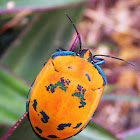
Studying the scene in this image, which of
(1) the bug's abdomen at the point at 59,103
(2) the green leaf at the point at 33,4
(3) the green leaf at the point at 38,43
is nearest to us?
(1) the bug's abdomen at the point at 59,103

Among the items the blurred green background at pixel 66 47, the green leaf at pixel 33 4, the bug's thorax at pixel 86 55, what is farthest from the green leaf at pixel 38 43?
the bug's thorax at pixel 86 55

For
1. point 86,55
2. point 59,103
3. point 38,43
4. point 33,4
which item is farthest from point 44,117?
point 38,43

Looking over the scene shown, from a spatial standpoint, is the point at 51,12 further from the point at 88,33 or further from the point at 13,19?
the point at 88,33

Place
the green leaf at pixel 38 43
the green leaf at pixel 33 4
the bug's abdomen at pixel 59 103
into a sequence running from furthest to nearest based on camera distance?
the green leaf at pixel 38 43 → the green leaf at pixel 33 4 → the bug's abdomen at pixel 59 103

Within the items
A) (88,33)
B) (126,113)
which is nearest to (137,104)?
(126,113)

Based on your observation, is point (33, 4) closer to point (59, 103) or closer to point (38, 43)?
point (38, 43)

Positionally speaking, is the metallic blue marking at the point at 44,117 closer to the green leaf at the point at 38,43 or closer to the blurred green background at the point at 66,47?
the blurred green background at the point at 66,47

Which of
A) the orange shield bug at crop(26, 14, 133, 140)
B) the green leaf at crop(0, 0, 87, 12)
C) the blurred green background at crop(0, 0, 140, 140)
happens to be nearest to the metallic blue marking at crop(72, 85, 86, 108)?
the orange shield bug at crop(26, 14, 133, 140)

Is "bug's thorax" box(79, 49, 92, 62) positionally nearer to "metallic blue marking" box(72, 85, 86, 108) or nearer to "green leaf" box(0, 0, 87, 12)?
"metallic blue marking" box(72, 85, 86, 108)
